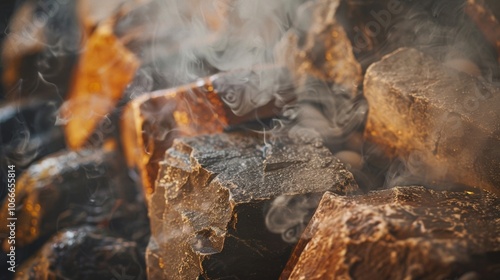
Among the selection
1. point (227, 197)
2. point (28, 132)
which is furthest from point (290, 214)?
point (28, 132)

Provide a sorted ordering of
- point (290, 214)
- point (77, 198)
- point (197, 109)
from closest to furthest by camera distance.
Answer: point (290, 214) < point (197, 109) < point (77, 198)

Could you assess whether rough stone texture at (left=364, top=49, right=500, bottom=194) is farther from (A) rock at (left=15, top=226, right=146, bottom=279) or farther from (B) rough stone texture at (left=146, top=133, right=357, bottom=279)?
(A) rock at (left=15, top=226, right=146, bottom=279)

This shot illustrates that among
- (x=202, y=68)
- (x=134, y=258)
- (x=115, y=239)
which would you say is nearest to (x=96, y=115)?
(x=202, y=68)

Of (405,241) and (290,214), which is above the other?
(405,241)

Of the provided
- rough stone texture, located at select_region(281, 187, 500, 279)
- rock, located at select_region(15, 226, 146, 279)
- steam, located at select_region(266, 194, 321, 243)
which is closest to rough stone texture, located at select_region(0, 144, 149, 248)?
rock, located at select_region(15, 226, 146, 279)

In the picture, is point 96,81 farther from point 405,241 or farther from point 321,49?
point 405,241

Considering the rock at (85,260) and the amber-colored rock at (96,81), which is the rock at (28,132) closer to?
the amber-colored rock at (96,81)
